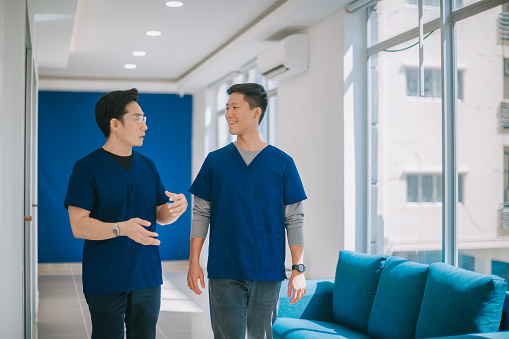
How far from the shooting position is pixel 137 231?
7.54ft

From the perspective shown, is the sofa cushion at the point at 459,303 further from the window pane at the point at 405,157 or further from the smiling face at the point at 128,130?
the smiling face at the point at 128,130

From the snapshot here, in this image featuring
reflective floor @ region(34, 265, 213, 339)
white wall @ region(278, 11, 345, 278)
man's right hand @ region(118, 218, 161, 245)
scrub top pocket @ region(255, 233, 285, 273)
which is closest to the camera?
man's right hand @ region(118, 218, 161, 245)

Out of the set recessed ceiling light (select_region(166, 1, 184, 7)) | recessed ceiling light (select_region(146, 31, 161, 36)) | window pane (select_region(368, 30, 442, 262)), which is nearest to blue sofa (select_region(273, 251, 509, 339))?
window pane (select_region(368, 30, 442, 262))

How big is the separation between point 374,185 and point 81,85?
21.2 ft

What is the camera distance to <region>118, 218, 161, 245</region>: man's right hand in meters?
2.30

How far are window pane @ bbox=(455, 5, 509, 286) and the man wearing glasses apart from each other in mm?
1955

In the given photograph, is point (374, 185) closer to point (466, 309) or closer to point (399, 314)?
point (399, 314)

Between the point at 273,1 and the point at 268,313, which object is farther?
the point at 273,1

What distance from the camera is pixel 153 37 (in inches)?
280

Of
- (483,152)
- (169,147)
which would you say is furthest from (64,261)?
(483,152)

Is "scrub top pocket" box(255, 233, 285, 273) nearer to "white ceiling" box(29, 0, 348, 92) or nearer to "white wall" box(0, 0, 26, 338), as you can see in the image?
"white wall" box(0, 0, 26, 338)

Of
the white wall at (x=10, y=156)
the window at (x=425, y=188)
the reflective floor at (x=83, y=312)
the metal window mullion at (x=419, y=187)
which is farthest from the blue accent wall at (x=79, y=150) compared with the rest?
the white wall at (x=10, y=156)

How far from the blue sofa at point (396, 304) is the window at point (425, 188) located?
591mm

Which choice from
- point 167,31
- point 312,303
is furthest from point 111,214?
point 167,31
